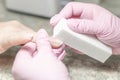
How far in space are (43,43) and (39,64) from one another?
6cm

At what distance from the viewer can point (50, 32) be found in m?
0.81

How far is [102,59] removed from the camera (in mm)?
669

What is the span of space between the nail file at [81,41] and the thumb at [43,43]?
0.08ft

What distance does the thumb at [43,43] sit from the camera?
2.00 feet

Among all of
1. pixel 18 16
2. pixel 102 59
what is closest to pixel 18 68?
pixel 102 59

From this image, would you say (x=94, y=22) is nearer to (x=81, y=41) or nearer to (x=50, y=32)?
(x=81, y=41)

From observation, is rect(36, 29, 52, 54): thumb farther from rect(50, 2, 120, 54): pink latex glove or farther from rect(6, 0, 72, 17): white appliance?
rect(6, 0, 72, 17): white appliance

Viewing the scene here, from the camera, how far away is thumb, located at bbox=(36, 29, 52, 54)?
611mm

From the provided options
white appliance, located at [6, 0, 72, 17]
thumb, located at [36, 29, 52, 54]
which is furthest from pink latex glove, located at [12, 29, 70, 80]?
white appliance, located at [6, 0, 72, 17]

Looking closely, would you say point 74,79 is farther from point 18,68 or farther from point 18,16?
point 18,16

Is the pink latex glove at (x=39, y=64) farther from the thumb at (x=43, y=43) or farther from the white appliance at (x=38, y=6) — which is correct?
the white appliance at (x=38, y=6)

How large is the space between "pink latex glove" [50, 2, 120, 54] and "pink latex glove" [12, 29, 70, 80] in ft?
0.25

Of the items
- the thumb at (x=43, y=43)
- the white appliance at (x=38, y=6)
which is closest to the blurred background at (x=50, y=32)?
the white appliance at (x=38, y=6)

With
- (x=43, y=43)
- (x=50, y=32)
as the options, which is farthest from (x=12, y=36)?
(x=50, y=32)
